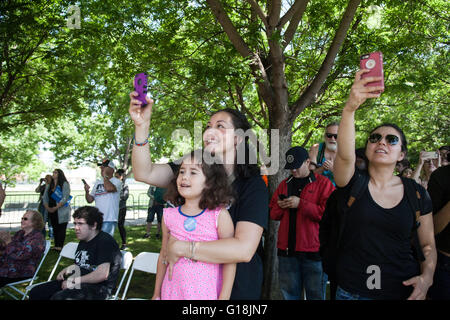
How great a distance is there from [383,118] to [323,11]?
373 inches

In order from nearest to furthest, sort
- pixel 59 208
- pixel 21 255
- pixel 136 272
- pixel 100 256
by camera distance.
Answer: pixel 100 256 → pixel 21 255 → pixel 136 272 → pixel 59 208

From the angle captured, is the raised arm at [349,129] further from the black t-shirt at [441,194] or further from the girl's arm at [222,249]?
the black t-shirt at [441,194]

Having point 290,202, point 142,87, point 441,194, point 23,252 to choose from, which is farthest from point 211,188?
point 23,252

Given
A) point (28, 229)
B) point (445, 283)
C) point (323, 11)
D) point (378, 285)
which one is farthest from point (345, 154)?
point (323, 11)

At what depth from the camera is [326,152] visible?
4059mm

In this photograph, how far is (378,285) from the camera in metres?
2.09

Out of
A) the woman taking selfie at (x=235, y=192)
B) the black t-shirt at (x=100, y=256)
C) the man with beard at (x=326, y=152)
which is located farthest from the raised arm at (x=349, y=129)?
the black t-shirt at (x=100, y=256)

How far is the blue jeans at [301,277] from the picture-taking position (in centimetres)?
354

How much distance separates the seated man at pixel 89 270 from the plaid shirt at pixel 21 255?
91 cm

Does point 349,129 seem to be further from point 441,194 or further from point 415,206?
point 441,194

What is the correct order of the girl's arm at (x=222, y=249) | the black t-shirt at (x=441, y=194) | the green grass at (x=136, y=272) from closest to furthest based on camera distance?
the girl's arm at (x=222, y=249), the black t-shirt at (x=441, y=194), the green grass at (x=136, y=272)

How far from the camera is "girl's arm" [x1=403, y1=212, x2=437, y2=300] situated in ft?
6.85

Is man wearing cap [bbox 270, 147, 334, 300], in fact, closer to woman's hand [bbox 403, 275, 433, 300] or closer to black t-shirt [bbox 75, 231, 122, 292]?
woman's hand [bbox 403, 275, 433, 300]

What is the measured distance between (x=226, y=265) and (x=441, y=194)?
1.74m
